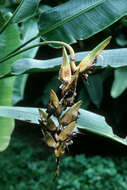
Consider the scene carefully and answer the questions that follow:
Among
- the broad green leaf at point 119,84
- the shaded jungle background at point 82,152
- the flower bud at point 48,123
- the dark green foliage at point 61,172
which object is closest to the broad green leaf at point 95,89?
the shaded jungle background at point 82,152

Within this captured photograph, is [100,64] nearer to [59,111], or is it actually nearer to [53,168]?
[59,111]

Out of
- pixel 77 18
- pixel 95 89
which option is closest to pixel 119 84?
pixel 95 89

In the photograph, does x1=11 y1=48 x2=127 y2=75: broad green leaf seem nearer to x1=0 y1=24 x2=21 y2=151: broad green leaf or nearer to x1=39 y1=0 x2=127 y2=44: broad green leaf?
x1=39 y1=0 x2=127 y2=44: broad green leaf

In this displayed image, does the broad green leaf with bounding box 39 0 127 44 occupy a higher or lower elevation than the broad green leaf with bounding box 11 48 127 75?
higher

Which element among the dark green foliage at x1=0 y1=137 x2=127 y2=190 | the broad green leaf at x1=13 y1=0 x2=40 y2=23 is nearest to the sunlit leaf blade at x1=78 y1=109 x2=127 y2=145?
the broad green leaf at x1=13 y1=0 x2=40 y2=23

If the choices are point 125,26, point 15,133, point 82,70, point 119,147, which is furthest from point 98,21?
point 15,133
